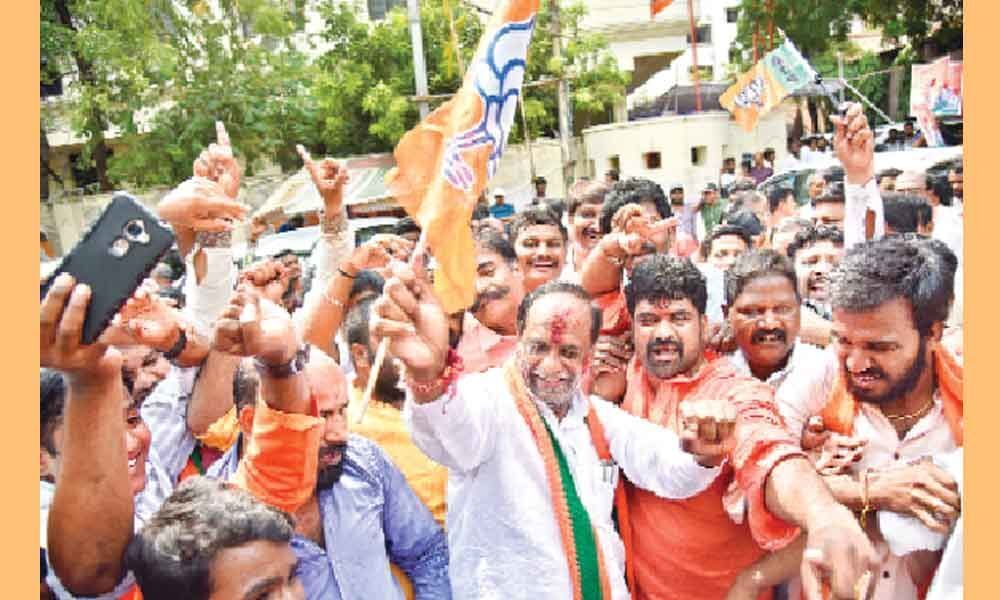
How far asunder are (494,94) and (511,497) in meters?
1.17

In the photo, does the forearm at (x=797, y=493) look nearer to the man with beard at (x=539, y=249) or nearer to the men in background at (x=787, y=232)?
the man with beard at (x=539, y=249)

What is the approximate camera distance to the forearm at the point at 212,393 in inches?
108

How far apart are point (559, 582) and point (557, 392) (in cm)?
49

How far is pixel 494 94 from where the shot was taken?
2648mm

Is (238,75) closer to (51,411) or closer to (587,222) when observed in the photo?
(587,222)

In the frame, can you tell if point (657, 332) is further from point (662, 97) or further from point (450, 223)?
point (662, 97)

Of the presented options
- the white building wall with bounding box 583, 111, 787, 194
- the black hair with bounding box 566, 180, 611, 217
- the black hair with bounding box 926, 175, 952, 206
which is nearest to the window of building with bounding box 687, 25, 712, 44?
the white building wall with bounding box 583, 111, 787, 194

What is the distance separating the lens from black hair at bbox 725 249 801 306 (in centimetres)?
311

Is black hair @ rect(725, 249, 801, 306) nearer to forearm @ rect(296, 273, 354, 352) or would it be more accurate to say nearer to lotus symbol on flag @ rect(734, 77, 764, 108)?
forearm @ rect(296, 273, 354, 352)

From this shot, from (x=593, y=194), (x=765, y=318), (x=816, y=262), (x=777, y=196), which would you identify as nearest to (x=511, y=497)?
(x=765, y=318)

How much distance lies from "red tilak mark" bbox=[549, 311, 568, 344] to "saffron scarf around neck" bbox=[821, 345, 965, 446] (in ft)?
2.33

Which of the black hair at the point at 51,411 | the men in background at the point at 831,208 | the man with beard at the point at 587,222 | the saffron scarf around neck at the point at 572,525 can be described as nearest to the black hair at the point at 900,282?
the saffron scarf around neck at the point at 572,525

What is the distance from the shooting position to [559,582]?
2.22 meters

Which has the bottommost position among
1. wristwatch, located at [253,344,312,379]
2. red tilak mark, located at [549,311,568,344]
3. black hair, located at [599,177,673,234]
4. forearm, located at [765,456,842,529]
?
forearm, located at [765,456,842,529]
